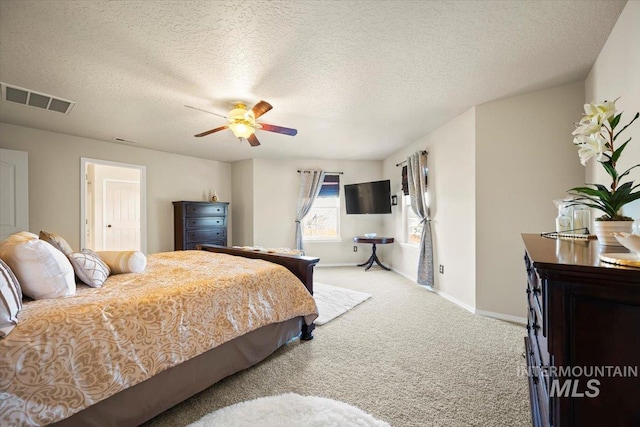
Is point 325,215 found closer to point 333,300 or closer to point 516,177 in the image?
point 333,300

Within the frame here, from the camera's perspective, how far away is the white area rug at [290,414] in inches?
57.4

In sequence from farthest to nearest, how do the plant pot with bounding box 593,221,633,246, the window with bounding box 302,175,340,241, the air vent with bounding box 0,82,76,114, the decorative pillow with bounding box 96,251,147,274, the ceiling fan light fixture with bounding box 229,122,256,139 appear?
the window with bounding box 302,175,340,241 < the ceiling fan light fixture with bounding box 229,122,256,139 < the air vent with bounding box 0,82,76,114 < the decorative pillow with bounding box 96,251,147,274 < the plant pot with bounding box 593,221,633,246

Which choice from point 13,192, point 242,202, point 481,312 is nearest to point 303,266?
point 481,312

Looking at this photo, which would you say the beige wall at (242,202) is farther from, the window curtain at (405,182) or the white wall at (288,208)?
the window curtain at (405,182)

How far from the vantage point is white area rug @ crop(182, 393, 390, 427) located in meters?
1.46

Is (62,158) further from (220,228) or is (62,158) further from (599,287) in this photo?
(599,287)

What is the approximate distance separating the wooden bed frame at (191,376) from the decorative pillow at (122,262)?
0.93m

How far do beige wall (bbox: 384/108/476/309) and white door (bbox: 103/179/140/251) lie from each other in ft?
18.4

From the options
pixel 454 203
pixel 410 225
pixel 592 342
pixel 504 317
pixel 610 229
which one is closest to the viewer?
pixel 592 342

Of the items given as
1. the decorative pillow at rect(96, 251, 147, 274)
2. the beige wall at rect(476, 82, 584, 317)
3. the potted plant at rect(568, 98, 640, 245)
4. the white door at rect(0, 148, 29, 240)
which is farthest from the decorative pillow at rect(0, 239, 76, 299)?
the beige wall at rect(476, 82, 584, 317)

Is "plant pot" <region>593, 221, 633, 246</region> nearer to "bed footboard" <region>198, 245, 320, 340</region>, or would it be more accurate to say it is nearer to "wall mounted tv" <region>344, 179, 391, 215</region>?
"bed footboard" <region>198, 245, 320, 340</region>

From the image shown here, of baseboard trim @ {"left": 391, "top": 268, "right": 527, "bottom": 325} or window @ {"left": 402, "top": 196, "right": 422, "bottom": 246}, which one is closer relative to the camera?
baseboard trim @ {"left": 391, "top": 268, "right": 527, "bottom": 325}

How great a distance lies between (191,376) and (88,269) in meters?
0.97

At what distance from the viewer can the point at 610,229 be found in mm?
1085
